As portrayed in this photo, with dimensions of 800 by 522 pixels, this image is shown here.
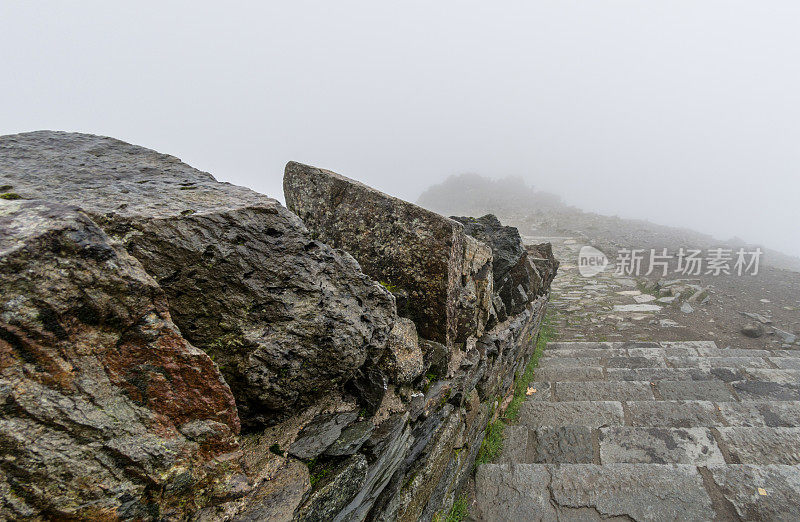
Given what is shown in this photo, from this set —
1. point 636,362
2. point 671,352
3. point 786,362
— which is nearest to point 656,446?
point 636,362

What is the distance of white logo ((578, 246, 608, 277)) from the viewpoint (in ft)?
50.8

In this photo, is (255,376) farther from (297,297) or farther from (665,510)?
(665,510)

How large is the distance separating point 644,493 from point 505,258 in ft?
10.8

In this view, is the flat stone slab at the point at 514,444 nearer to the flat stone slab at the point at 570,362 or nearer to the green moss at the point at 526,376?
the green moss at the point at 526,376

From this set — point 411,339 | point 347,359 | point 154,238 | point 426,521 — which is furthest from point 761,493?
point 154,238

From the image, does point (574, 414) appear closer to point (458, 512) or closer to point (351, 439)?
point (458, 512)

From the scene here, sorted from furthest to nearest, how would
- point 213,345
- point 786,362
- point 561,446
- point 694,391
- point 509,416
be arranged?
point 786,362 → point 694,391 → point 509,416 → point 561,446 → point 213,345

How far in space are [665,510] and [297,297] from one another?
3557mm

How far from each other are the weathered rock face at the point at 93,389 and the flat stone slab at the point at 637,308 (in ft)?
38.7

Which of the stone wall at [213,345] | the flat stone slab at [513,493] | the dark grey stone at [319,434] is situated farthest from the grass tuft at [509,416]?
the dark grey stone at [319,434]

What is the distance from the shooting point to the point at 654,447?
150 inches

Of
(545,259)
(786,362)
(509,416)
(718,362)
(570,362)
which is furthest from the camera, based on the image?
(545,259)

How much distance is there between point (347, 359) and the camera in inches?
76.6

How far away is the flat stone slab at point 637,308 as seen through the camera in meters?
10.5
